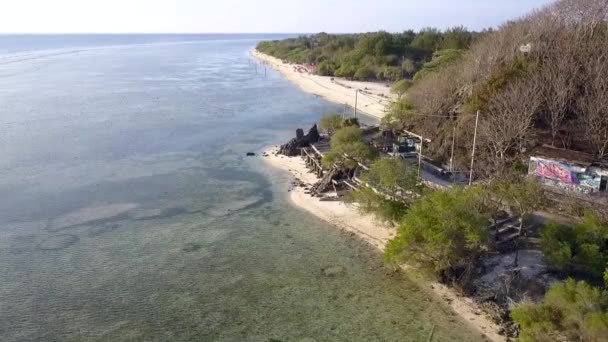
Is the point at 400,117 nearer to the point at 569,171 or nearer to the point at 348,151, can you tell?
the point at 348,151

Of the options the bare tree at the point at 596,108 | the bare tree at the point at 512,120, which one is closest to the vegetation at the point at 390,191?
the bare tree at the point at 512,120

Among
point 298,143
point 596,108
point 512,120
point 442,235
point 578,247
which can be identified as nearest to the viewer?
point 442,235

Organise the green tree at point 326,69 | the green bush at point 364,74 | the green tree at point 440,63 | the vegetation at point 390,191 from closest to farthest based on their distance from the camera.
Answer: the vegetation at point 390,191
the green tree at point 440,63
the green bush at point 364,74
the green tree at point 326,69

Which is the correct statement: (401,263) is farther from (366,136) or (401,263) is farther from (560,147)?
(366,136)

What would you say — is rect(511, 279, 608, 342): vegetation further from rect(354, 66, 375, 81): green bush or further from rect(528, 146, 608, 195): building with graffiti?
rect(354, 66, 375, 81): green bush

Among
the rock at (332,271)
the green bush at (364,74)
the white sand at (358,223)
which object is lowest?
the rock at (332,271)

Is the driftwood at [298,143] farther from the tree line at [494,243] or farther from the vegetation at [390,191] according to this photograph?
the tree line at [494,243]

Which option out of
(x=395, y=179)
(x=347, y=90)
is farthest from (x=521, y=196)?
(x=347, y=90)
